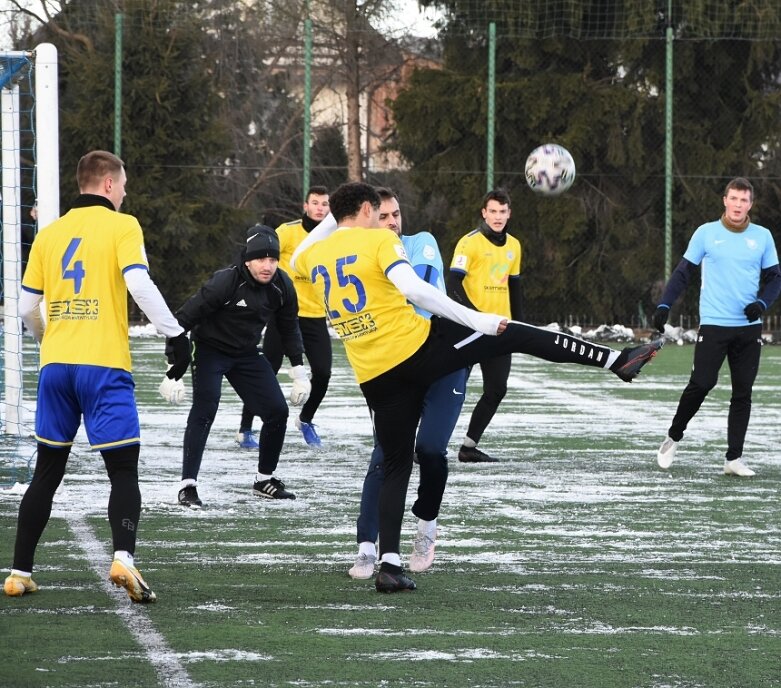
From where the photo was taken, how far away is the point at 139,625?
5.31 m

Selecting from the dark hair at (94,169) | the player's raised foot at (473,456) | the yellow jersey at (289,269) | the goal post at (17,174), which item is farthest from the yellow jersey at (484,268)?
the dark hair at (94,169)

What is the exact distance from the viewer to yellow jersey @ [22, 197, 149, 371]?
A: 5.74 m

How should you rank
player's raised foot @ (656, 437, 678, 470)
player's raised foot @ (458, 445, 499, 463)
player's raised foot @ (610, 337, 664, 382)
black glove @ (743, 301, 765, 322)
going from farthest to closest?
player's raised foot @ (458, 445, 499, 463) → player's raised foot @ (656, 437, 678, 470) → black glove @ (743, 301, 765, 322) → player's raised foot @ (610, 337, 664, 382)

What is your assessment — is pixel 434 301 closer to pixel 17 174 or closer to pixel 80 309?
pixel 80 309

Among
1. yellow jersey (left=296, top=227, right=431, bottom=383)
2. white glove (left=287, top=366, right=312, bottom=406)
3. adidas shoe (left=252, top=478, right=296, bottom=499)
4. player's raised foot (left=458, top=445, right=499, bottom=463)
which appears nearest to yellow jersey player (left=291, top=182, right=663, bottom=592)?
yellow jersey (left=296, top=227, right=431, bottom=383)

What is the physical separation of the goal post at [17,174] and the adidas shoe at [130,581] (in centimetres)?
371

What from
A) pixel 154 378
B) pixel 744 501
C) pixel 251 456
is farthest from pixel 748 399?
pixel 154 378

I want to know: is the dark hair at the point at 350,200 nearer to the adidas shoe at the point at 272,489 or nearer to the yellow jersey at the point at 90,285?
the yellow jersey at the point at 90,285

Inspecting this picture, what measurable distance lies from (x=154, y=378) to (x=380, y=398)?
36.0ft

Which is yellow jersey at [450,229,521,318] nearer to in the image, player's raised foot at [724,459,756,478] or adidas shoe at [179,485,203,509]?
player's raised foot at [724,459,756,478]

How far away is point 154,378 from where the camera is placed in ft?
54.7

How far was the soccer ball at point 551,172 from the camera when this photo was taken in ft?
45.4

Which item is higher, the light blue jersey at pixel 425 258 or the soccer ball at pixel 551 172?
the soccer ball at pixel 551 172

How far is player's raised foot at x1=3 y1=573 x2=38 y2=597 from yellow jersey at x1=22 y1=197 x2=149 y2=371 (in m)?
0.89
